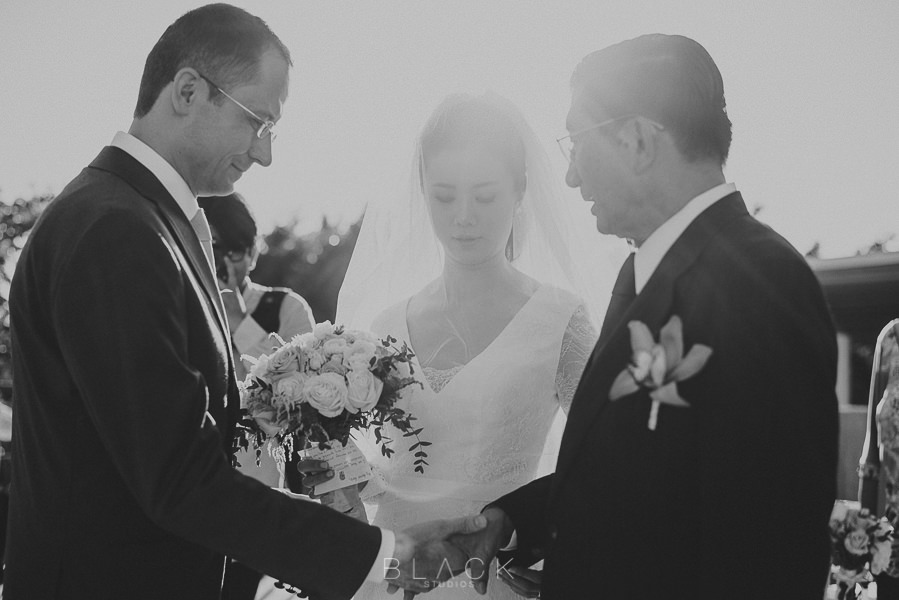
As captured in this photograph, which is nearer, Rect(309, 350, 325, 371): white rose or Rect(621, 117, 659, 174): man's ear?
Rect(621, 117, 659, 174): man's ear

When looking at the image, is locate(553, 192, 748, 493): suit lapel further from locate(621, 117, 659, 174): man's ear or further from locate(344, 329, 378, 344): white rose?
locate(344, 329, 378, 344): white rose

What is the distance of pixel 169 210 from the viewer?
2682mm

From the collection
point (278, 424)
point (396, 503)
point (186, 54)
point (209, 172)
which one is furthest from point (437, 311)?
point (186, 54)

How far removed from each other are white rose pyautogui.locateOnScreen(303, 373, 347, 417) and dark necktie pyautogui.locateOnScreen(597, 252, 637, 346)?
1059mm

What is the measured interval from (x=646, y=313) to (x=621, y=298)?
25 centimetres

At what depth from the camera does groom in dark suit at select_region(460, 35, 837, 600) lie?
2.07 m

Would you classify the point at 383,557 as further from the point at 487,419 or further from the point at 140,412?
the point at 487,419

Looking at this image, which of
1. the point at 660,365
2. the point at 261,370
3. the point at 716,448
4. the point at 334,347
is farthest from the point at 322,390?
the point at 716,448

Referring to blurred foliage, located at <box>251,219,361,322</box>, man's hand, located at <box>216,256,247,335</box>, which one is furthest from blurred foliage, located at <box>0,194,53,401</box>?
blurred foliage, located at <box>251,219,361,322</box>

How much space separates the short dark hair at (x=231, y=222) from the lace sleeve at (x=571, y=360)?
282cm

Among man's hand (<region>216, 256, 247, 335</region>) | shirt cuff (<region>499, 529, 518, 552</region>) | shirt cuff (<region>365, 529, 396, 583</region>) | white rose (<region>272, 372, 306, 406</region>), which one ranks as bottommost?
shirt cuff (<region>499, 529, 518, 552</region>)

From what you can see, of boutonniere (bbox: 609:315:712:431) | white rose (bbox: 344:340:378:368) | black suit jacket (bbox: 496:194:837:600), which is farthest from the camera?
white rose (bbox: 344:340:378:368)

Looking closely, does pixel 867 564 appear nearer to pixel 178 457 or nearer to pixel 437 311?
pixel 437 311

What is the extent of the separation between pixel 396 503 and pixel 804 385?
2157 millimetres
